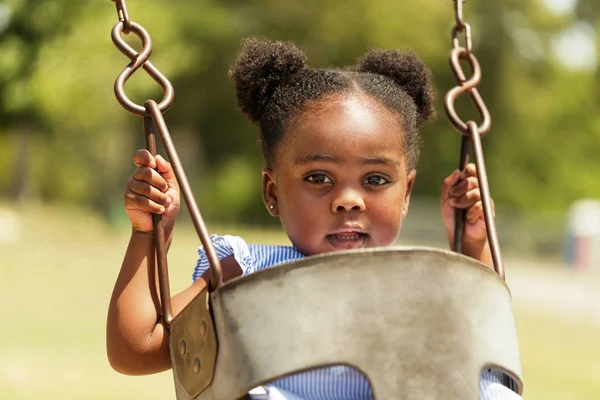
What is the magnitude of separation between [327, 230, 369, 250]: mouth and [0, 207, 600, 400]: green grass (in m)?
3.42

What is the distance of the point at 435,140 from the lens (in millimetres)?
28297

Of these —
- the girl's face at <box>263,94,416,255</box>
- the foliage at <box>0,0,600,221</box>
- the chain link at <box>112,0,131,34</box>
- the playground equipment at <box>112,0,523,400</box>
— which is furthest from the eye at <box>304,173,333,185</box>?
the foliage at <box>0,0,600,221</box>

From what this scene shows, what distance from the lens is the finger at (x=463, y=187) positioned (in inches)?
92.2

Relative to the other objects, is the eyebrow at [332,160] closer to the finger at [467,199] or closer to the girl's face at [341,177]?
the girl's face at [341,177]

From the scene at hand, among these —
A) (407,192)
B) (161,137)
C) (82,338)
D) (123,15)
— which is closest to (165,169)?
(161,137)

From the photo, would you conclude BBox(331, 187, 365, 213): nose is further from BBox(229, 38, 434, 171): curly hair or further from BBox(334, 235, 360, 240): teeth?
BBox(229, 38, 434, 171): curly hair

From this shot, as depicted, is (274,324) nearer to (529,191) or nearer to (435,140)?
(435,140)

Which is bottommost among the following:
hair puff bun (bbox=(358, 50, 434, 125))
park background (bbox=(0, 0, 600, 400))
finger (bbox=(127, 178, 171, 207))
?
finger (bbox=(127, 178, 171, 207))

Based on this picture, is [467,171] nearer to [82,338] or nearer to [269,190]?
[269,190]

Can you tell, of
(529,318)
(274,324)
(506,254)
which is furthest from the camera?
(506,254)

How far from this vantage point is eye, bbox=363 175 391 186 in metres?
1.94

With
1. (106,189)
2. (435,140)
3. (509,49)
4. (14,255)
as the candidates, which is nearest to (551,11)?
(509,49)

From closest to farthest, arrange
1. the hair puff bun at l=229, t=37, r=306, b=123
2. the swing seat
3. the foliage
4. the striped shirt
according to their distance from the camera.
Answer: the swing seat → the striped shirt → the hair puff bun at l=229, t=37, r=306, b=123 → the foliage

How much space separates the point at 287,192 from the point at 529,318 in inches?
317
